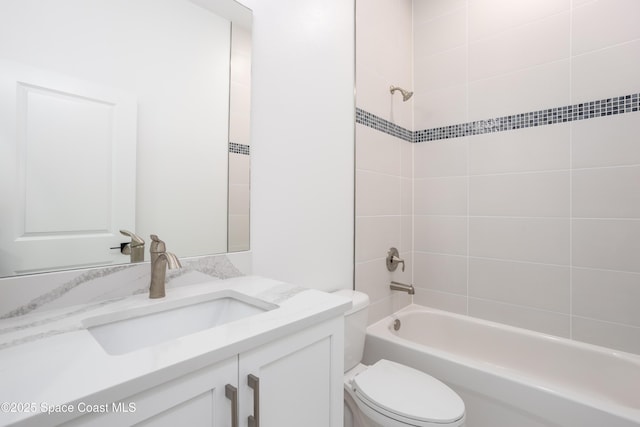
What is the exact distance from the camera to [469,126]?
6.50 feet

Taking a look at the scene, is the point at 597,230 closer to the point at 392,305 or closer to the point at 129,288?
the point at 392,305

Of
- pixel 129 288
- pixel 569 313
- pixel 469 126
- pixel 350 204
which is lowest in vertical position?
pixel 569 313

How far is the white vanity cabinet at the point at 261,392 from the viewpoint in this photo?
0.51 m

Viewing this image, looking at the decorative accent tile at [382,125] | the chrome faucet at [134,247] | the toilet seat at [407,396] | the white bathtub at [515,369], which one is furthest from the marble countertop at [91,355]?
the decorative accent tile at [382,125]

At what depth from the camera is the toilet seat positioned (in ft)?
3.39

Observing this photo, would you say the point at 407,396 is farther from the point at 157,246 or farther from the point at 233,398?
the point at 157,246

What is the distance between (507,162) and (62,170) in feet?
6.84

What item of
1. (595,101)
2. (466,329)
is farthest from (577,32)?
(466,329)

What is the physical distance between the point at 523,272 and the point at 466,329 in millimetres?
486

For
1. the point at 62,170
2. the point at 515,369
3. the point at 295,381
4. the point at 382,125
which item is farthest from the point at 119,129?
the point at 515,369

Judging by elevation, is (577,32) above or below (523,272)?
above

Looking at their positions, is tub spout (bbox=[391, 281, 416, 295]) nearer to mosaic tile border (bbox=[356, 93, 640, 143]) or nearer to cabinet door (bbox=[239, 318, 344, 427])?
mosaic tile border (bbox=[356, 93, 640, 143])

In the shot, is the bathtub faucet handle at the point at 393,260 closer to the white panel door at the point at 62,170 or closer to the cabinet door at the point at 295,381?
the cabinet door at the point at 295,381

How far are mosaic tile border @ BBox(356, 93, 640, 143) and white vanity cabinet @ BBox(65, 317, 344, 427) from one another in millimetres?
1320
